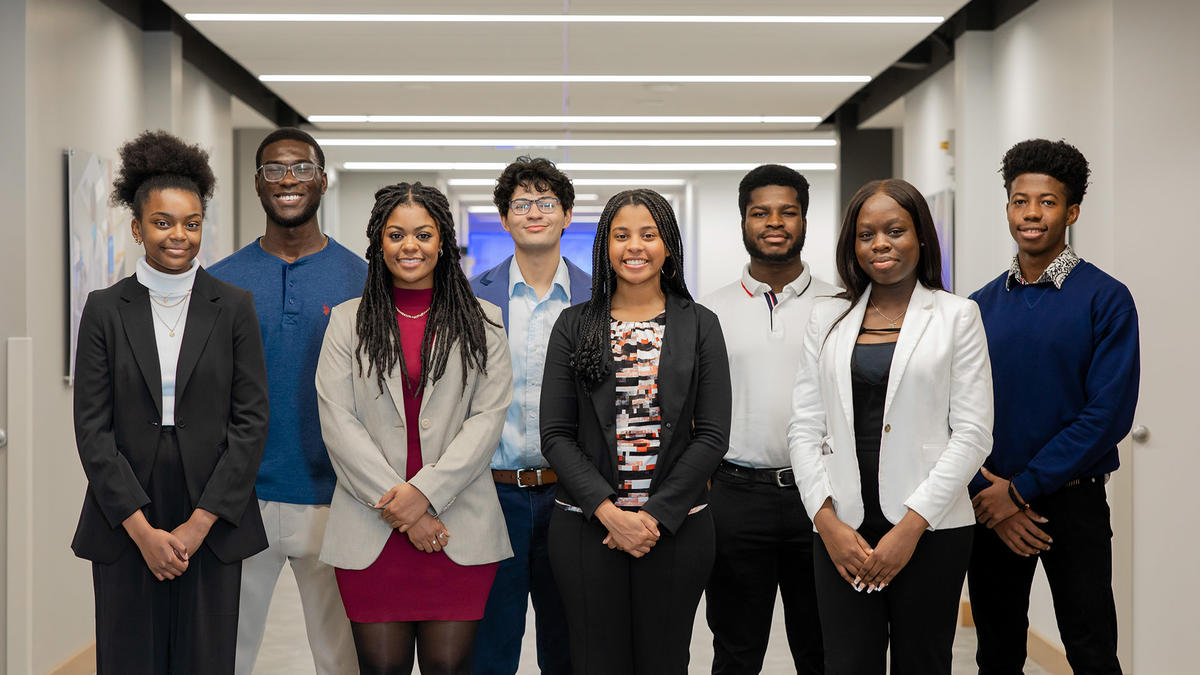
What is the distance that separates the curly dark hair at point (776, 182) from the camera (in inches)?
126

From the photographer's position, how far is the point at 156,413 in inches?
100

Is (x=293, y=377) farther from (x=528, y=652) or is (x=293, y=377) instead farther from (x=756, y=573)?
(x=528, y=652)

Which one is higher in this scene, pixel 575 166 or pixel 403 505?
pixel 575 166

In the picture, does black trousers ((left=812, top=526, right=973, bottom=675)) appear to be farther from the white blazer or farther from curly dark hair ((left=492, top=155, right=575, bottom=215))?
curly dark hair ((left=492, top=155, right=575, bottom=215))

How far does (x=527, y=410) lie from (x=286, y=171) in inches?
37.7

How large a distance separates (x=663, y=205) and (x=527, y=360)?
619mm

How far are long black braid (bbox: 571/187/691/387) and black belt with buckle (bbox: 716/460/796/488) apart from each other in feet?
1.92

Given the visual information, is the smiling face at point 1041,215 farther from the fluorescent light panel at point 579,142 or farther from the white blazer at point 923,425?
the fluorescent light panel at point 579,142

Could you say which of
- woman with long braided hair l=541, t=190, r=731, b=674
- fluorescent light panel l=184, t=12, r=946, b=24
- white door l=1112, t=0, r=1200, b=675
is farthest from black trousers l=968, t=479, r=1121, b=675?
fluorescent light panel l=184, t=12, r=946, b=24

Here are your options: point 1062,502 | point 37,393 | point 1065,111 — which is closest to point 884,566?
point 1062,502

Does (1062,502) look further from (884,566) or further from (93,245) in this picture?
(93,245)

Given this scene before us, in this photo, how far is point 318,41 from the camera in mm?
5883

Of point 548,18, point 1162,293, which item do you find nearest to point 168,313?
point 548,18

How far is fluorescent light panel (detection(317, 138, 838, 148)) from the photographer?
936 cm
